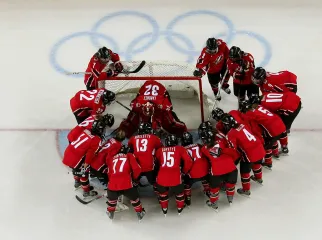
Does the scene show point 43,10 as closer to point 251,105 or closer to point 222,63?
point 222,63

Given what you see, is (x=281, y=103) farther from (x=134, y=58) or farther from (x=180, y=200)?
(x=134, y=58)

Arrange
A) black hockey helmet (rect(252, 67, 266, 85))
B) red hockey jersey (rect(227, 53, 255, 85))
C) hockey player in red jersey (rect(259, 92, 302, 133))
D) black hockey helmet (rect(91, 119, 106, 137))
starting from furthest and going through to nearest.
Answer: red hockey jersey (rect(227, 53, 255, 85)) < black hockey helmet (rect(252, 67, 266, 85)) < hockey player in red jersey (rect(259, 92, 302, 133)) < black hockey helmet (rect(91, 119, 106, 137))

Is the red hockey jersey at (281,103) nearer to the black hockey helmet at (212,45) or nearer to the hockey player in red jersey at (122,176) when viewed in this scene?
the black hockey helmet at (212,45)

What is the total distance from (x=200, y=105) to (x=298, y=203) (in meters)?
1.24

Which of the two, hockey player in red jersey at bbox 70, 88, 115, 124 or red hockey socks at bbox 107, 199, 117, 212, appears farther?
hockey player in red jersey at bbox 70, 88, 115, 124

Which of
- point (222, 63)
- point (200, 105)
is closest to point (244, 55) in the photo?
point (222, 63)

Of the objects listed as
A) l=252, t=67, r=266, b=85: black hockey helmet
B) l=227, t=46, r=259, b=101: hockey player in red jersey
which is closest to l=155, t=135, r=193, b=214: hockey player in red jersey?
l=252, t=67, r=266, b=85: black hockey helmet

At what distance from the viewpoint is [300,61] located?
18.0 ft

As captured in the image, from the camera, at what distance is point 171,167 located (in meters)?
3.77

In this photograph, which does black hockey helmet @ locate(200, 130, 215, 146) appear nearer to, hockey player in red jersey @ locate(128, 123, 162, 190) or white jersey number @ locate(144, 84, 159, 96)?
hockey player in red jersey @ locate(128, 123, 162, 190)

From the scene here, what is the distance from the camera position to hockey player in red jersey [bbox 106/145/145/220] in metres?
3.77

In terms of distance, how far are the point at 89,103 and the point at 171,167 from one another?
1.03 meters

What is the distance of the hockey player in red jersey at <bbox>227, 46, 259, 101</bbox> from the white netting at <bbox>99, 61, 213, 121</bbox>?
0.32 m

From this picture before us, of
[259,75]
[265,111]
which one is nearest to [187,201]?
[265,111]
